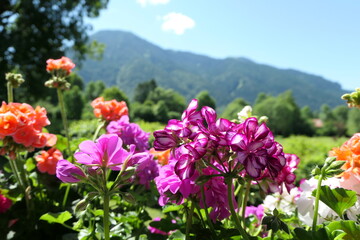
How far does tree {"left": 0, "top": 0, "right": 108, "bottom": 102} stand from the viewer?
12656mm

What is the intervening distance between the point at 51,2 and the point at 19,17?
57.6 inches

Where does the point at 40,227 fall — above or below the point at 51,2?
below

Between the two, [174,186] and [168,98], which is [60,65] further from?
[168,98]

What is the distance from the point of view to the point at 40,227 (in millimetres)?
1367

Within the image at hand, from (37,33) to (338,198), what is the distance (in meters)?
15.0

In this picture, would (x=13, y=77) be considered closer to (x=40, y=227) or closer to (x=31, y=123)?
(x=31, y=123)

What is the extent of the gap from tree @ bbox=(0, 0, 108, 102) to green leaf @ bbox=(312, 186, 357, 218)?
44.5 ft

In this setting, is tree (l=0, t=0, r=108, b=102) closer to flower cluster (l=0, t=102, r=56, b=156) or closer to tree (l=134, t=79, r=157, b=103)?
flower cluster (l=0, t=102, r=56, b=156)

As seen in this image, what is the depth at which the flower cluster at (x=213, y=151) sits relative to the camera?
26.1 inches

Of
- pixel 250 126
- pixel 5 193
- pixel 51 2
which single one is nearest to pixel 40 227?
pixel 5 193

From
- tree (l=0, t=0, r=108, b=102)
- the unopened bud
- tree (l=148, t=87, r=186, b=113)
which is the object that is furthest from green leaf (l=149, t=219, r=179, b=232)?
tree (l=148, t=87, r=186, b=113)

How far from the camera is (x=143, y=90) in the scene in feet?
242

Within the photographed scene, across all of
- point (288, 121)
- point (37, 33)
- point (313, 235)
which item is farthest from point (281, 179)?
point (288, 121)

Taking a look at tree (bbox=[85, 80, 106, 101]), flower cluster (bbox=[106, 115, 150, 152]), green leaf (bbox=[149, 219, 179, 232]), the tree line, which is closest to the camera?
green leaf (bbox=[149, 219, 179, 232])
